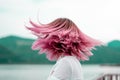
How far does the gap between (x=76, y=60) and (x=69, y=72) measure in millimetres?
93

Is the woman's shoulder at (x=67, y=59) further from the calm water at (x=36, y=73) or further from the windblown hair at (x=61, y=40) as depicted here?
the calm water at (x=36, y=73)

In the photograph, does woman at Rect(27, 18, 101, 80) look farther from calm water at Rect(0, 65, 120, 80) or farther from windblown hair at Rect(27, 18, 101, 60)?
calm water at Rect(0, 65, 120, 80)

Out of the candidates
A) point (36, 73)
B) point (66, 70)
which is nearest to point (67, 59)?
point (66, 70)

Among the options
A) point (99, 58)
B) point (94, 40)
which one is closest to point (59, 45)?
point (94, 40)

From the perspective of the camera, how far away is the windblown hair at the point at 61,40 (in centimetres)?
211

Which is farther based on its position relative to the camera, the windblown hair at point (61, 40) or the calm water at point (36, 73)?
the calm water at point (36, 73)

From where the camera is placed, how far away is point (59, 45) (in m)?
2.16

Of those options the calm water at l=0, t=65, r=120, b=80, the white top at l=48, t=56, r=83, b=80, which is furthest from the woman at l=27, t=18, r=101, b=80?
the calm water at l=0, t=65, r=120, b=80

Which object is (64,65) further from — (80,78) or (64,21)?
(64,21)

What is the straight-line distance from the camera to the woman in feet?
6.82

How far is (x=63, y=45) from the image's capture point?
215 centimetres

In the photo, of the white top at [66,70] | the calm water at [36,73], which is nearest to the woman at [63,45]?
the white top at [66,70]

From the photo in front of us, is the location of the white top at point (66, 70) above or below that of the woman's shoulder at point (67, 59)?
below

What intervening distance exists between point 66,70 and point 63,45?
14cm
